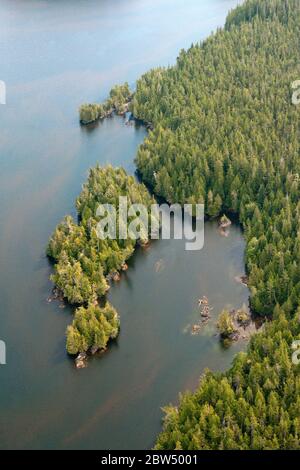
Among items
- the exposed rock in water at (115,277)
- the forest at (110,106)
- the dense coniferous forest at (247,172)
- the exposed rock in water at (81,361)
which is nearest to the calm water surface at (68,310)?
the exposed rock in water at (81,361)

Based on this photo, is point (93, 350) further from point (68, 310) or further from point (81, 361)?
point (68, 310)

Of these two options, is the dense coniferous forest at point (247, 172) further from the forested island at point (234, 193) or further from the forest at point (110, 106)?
the forest at point (110, 106)

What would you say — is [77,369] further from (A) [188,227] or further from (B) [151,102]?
(B) [151,102]

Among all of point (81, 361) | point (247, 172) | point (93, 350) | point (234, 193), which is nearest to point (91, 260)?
point (93, 350)

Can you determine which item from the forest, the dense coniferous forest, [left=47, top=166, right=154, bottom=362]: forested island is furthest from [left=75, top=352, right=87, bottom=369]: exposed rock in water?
the forest

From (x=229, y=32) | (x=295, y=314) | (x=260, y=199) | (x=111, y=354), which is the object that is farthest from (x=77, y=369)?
(x=229, y=32)

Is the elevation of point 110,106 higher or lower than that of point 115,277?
higher

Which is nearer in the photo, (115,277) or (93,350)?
(93,350)
